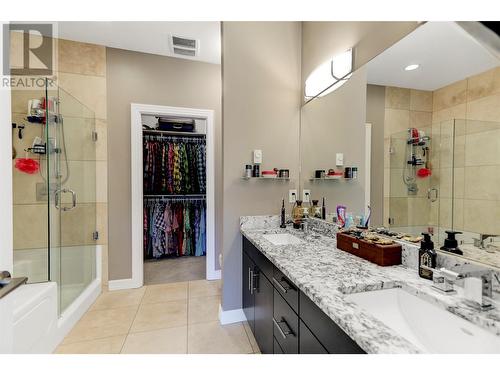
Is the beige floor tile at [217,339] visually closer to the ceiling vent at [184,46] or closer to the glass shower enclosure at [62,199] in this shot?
the glass shower enclosure at [62,199]

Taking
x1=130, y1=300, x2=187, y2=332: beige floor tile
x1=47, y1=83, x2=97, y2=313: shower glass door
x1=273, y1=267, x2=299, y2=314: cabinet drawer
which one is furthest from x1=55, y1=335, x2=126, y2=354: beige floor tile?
x1=273, y1=267, x2=299, y2=314: cabinet drawer

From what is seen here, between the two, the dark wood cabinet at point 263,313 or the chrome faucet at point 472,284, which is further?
the dark wood cabinet at point 263,313

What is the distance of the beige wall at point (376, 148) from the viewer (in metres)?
1.34

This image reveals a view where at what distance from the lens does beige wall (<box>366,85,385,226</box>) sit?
4.39 ft

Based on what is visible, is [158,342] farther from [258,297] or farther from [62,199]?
[62,199]

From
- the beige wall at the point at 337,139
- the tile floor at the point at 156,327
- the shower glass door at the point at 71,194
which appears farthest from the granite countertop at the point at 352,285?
the shower glass door at the point at 71,194

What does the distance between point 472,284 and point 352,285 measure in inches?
15.1

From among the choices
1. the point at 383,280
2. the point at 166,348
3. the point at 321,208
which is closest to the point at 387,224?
the point at 383,280

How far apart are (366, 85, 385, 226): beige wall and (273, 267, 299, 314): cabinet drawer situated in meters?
0.70

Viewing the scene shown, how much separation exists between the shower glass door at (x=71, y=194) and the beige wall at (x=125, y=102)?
0.63ft

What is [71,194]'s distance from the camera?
89.1 inches
